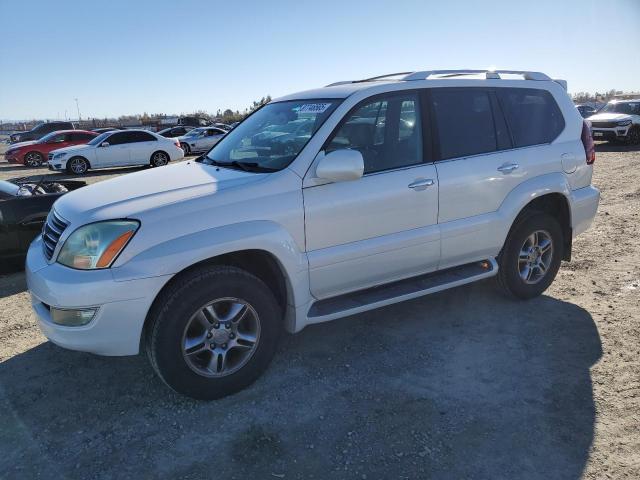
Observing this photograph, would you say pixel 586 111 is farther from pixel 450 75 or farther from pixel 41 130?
pixel 41 130

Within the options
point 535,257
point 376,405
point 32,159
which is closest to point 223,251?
point 376,405

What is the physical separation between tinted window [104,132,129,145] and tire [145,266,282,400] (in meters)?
15.8

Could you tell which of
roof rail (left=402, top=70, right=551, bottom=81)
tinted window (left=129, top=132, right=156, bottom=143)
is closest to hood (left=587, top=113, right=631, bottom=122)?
roof rail (left=402, top=70, right=551, bottom=81)

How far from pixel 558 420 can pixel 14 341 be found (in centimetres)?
405

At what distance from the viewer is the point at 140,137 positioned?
57.8 ft

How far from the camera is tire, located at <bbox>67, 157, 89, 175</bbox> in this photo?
16594 mm

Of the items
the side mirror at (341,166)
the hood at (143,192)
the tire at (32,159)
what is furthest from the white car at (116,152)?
the side mirror at (341,166)

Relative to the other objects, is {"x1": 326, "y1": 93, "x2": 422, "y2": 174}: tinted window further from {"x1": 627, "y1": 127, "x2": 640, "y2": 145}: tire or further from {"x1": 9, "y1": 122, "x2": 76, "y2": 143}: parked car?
{"x1": 9, "y1": 122, "x2": 76, "y2": 143}: parked car

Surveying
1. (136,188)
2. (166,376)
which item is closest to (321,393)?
(166,376)

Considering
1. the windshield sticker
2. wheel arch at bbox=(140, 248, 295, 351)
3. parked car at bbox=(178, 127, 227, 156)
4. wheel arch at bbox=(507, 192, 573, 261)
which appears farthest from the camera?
parked car at bbox=(178, 127, 227, 156)

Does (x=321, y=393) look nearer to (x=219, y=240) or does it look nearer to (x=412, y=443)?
(x=412, y=443)

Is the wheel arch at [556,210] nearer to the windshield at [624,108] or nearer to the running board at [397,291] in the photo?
the running board at [397,291]

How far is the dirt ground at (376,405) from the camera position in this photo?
2.65m

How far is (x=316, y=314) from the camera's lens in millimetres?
3453
